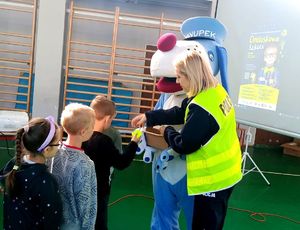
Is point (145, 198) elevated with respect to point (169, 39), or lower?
lower

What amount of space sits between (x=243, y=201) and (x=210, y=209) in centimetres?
200

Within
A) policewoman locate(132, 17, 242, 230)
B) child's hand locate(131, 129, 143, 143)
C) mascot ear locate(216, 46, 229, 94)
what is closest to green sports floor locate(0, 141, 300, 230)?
child's hand locate(131, 129, 143, 143)

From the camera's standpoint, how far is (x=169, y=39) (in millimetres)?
1893

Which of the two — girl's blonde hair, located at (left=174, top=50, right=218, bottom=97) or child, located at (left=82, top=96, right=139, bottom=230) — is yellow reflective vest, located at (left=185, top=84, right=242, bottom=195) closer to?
girl's blonde hair, located at (left=174, top=50, right=218, bottom=97)

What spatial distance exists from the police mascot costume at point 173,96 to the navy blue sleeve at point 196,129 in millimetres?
335

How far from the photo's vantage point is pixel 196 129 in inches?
57.9

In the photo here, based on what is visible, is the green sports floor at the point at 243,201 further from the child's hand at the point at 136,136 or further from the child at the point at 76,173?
the child at the point at 76,173

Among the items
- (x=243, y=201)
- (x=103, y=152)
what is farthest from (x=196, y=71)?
(x=243, y=201)

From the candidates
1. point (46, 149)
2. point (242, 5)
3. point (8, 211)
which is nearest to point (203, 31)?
point (46, 149)

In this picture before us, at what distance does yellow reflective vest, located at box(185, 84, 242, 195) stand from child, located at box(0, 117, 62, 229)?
0.60 metres

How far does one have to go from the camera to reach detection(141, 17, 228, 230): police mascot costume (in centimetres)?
183

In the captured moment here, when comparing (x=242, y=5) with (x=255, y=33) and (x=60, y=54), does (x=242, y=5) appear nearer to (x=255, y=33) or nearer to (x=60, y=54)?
(x=255, y=33)

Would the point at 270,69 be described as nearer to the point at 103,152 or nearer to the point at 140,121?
the point at 140,121

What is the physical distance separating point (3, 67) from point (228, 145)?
4189 mm
